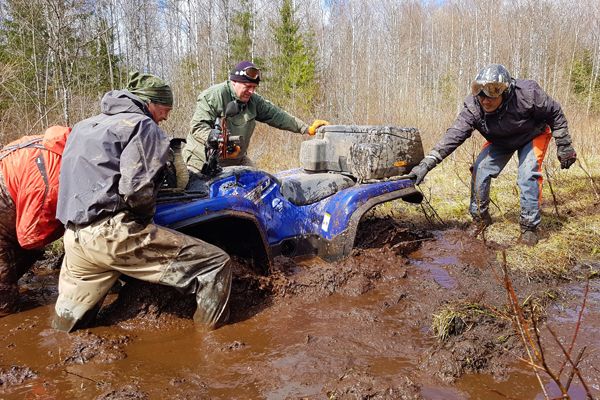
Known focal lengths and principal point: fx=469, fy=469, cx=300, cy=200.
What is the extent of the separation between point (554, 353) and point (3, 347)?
10.8 feet

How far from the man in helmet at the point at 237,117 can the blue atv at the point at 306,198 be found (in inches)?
27.9

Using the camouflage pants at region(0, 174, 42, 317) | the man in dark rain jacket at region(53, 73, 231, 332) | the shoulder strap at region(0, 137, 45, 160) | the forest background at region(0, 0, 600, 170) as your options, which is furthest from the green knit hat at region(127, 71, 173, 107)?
the forest background at region(0, 0, 600, 170)

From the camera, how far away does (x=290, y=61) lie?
2170 centimetres

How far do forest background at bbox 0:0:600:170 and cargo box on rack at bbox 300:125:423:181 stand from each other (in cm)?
908

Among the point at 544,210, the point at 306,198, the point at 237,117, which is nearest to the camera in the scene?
the point at 306,198

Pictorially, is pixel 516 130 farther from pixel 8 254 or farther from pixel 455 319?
pixel 8 254

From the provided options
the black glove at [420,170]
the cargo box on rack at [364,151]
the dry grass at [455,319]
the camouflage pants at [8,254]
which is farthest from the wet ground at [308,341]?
the black glove at [420,170]

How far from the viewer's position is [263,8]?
22.0m

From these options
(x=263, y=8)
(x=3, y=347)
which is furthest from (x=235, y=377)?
(x=263, y=8)

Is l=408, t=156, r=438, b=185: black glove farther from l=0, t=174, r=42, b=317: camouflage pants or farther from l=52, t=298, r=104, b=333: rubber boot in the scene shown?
l=0, t=174, r=42, b=317: camouflage pants

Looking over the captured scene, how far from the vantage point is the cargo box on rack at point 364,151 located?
13.9 ft

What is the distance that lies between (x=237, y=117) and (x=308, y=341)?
3033 millimetres

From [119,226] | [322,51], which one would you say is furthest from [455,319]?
[322,51]

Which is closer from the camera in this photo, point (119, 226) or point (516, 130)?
point (119, 226)
